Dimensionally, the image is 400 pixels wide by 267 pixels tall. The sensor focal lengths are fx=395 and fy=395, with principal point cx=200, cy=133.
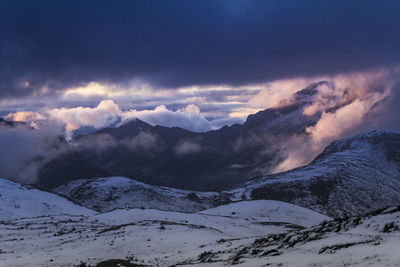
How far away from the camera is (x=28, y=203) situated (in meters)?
97.8

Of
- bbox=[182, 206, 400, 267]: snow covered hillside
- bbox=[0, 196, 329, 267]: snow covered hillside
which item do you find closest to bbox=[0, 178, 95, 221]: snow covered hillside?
bbox=[0, 196, 329, 267]: snow covered hillside

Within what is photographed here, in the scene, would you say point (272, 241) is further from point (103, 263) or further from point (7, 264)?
point (7, 264)

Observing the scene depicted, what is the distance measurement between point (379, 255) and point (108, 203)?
190 metres

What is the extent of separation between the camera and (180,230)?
50406 millimetres

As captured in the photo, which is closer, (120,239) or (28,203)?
(120,239)

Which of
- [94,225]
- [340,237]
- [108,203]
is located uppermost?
[340,237]

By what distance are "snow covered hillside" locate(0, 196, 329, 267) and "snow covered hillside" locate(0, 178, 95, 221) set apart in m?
19.5

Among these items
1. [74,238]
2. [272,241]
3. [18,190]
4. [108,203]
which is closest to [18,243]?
[74,238]

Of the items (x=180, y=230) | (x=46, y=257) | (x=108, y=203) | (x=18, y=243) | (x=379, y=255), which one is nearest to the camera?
(x=379, y=255)

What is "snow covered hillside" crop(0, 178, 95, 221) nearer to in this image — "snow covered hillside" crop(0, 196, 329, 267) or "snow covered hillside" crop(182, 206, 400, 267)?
"snow covered hillside" crop(0, 196, 329, 267)

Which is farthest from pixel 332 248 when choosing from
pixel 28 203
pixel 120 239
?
pixel 28 203

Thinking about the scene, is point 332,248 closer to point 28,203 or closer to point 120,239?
point 120,239

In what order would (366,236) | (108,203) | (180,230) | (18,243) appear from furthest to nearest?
1. (108,203)
2. (180,230)
3. (18,243)
4. (366,236)

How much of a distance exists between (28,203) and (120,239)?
6477 centimetres
